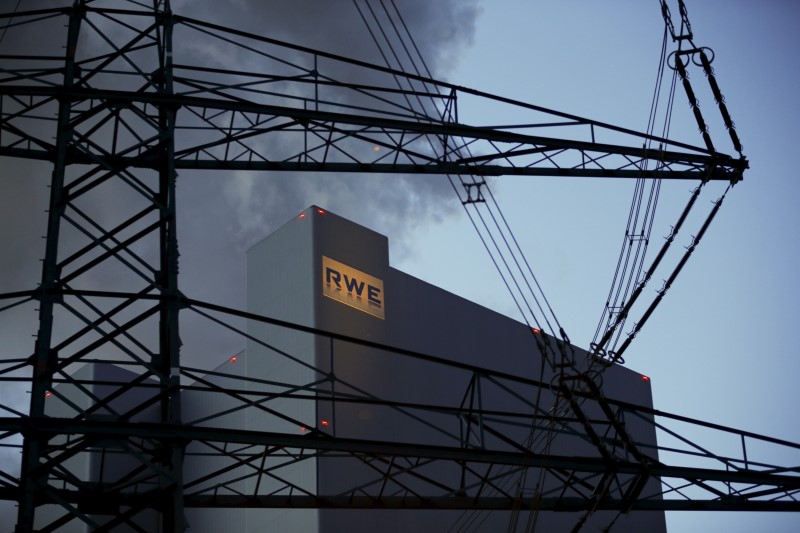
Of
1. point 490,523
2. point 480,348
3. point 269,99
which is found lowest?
point 490,523

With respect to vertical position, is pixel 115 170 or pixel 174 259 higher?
pixel 115 170

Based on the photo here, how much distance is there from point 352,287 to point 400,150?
12.0m

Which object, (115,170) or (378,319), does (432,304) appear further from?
(115,170)

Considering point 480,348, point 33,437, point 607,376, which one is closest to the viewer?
point 33,437

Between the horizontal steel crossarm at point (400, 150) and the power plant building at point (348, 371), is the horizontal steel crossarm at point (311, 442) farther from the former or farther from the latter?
the power plant building at point (348, 371)

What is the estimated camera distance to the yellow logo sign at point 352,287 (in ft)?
117

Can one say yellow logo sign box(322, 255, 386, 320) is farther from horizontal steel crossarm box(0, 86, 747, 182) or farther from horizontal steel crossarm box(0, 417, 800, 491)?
horizontal steel crossarm box(0, 417, 800, 491)

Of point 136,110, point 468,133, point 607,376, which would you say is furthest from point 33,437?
point 607,376

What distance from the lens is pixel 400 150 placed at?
83.6 ft

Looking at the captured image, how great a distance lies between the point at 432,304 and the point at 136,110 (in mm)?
22187

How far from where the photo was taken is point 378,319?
37594mm

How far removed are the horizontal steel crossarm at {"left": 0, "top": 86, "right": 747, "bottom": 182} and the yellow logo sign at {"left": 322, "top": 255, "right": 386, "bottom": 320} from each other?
10.1 metres

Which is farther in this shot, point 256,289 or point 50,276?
point 256,289

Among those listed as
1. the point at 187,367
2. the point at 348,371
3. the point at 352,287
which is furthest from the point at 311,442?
the point at 352,287
